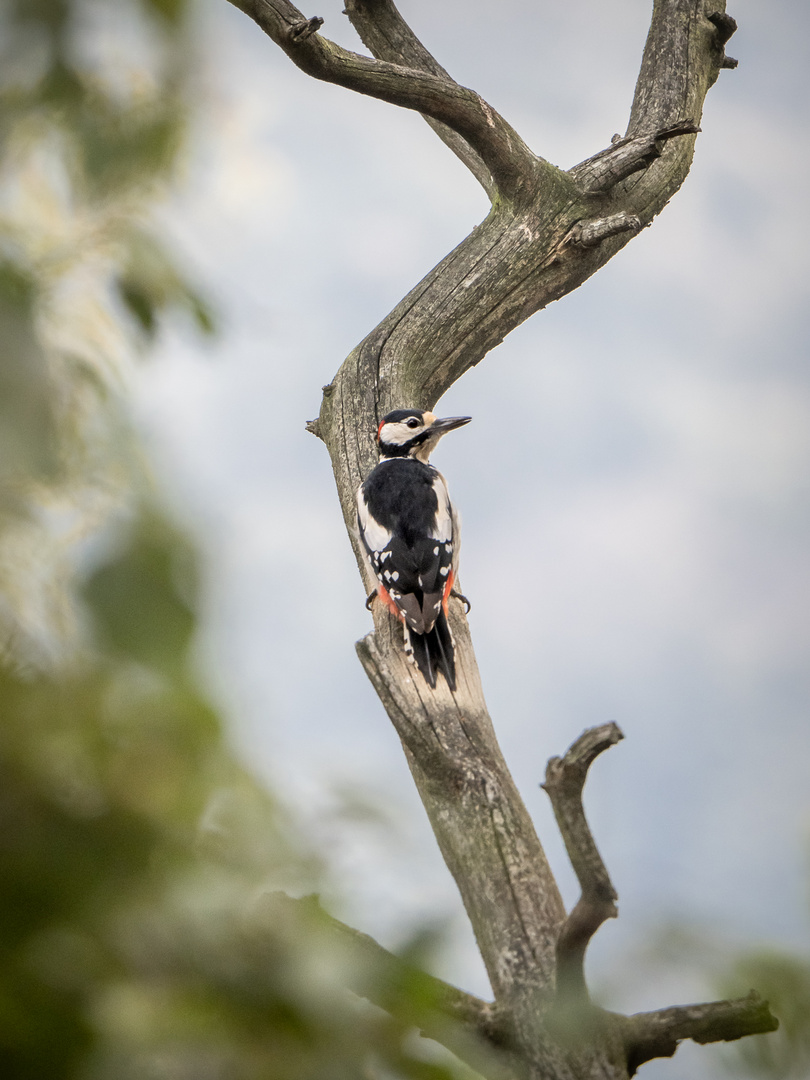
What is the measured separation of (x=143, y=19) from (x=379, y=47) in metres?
4.14

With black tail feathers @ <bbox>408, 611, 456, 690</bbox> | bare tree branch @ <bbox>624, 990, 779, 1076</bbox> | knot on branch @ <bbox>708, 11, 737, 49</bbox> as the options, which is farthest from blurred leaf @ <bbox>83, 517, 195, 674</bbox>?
knot on branch @ <bbox>708, 11, 737, 49</bbox>

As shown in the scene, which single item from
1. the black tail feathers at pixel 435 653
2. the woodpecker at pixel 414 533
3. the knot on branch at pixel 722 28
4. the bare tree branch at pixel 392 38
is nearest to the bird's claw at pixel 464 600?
the woodpecker at pixel 414 533

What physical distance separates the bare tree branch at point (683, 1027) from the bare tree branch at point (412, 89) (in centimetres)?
268

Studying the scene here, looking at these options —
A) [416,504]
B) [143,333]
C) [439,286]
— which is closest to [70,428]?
[143,333]

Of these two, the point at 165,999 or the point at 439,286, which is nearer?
the point at 165,999

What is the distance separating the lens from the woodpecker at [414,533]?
2.48 meters

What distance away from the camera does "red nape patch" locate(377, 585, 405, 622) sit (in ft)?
8.30

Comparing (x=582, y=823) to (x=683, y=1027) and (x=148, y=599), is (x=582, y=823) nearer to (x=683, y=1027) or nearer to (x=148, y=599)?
(x=683, y=1027)

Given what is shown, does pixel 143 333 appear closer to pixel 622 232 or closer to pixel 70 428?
pixel 70 428

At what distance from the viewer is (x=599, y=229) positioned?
3359mm

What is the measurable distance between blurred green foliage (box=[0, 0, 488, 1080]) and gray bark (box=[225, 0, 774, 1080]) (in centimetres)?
43

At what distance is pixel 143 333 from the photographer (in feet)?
1.58

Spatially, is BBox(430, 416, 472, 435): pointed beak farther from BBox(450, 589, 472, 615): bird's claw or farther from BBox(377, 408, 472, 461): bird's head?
BBox(450, 589, 472, 615): bird's claw

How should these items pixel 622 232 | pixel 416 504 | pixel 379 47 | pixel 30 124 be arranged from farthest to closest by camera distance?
1. pixel 379 47
2. pixel 622 232
3. pixel 416 504
4. pixel 30 124
